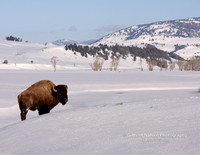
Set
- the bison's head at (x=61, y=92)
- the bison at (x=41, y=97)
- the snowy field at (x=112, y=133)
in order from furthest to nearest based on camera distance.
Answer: the bison's head at (x=61, y=92) < the bison at (x=41, y=97) < the snowy field at (x=112, y=133)

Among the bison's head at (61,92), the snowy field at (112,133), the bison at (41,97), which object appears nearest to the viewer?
the snowy field at (112,133)

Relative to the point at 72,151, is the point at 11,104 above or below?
below

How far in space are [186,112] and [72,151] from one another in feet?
8.03

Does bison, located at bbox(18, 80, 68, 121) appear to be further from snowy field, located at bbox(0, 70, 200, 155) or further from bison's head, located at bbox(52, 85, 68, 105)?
snowy field, located at bbox(0, 70, 200, 155)

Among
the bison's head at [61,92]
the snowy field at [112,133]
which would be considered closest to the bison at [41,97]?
the bison's head at [61,92]

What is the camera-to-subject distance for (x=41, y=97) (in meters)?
7.21

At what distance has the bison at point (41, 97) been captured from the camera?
7.04 meters

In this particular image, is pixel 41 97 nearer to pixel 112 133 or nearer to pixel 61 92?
pixel 61 92

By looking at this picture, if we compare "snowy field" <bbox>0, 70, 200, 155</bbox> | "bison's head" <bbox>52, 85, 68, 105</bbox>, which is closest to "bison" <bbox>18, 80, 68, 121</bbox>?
"bison's head" <bbox>52, 85, 68, 105</bbox>

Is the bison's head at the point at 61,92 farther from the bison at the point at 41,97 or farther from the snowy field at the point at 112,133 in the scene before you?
the snowy field at the point at 112,133

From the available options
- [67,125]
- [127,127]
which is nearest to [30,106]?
[67,125]

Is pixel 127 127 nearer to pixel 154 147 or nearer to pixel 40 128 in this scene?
pixel 154 147

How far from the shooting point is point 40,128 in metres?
5.35

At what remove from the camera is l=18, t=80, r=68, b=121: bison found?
23.1ft
